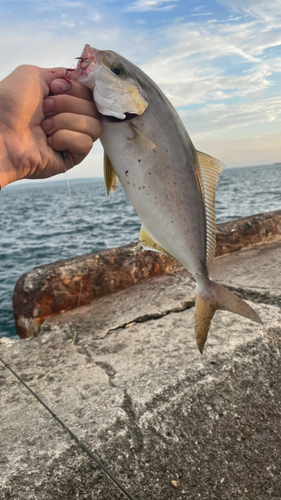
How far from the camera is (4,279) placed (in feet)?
33.3

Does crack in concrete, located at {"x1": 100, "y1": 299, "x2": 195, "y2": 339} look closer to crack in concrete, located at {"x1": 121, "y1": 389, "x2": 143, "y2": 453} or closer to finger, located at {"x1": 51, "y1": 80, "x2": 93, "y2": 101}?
crack in concrete, located at {"x1": 121, "y1": 389, "x2": 143, "y2": 453}

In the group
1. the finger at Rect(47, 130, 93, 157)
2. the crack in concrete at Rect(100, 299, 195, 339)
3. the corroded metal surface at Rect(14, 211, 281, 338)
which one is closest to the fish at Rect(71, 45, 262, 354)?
the finger at Rect(47, 130, 93, 157)

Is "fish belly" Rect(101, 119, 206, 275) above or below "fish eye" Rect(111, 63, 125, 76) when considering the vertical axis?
below

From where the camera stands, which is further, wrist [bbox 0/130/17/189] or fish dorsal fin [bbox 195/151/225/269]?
fish dorsal fin [bbox 195/151/225/269]

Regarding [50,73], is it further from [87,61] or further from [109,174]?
[109,174]

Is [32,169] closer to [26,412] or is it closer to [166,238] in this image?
[166,238]

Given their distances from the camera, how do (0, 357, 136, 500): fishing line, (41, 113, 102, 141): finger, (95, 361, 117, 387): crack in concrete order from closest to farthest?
(0, 357, 136, 500): fishing line
(41, 113, 102, 141): finger
(95, 361, 117, 387): crack in concrete

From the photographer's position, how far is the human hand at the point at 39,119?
1.67 m

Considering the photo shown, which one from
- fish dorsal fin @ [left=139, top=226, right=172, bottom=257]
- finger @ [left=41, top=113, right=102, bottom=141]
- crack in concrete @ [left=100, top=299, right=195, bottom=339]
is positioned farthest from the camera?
crack in concrete @ [left=100, top=299, right=195, bottom=339]

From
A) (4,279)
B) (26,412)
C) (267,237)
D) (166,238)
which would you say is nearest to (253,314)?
(166,238)

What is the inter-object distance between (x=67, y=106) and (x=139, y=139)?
0.37 meters

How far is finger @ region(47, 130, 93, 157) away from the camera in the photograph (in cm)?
171

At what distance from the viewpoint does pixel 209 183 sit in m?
2.03

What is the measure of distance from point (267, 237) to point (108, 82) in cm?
429
